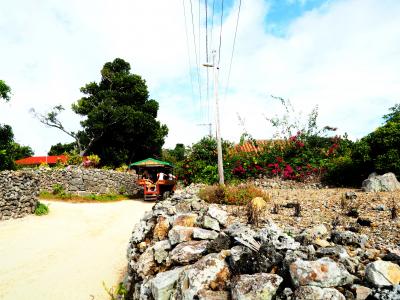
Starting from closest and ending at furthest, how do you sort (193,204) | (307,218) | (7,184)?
1. (307,218)
2. (193,204)
3. (7,184)

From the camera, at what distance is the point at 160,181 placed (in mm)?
16875

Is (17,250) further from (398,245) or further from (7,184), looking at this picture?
(398,245)

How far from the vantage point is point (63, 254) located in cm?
792

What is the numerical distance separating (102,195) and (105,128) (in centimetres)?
1007

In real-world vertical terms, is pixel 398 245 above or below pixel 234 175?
below

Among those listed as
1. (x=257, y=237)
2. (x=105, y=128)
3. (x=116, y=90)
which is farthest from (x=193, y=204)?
(x=116, y=90)

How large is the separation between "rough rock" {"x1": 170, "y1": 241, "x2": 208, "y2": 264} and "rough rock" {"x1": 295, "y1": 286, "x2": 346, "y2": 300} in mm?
1645

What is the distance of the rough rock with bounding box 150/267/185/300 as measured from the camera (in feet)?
11.6

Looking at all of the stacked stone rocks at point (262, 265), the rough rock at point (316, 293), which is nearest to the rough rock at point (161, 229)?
the stacked stone rocks at point (262, 265)

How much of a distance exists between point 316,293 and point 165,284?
1.86 meters

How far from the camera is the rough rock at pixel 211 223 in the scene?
4.62 m

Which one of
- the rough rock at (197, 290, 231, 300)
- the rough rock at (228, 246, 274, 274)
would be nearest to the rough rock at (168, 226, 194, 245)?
the rough rock at (228, 246, 274, 274)

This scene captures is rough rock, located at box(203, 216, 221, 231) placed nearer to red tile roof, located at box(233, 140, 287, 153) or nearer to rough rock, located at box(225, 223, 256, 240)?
rough rock, located at box(225, 223, 256, 240)

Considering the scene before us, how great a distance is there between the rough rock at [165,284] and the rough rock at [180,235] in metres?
0.57
